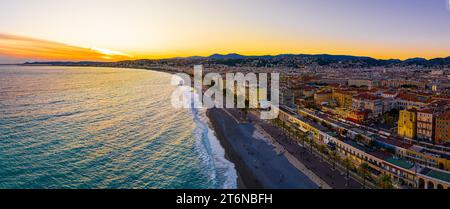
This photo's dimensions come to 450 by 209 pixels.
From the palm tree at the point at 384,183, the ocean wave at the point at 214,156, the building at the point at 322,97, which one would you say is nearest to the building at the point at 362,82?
the building at the point at 322,97

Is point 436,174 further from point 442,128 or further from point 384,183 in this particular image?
point 442,128

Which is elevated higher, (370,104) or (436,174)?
(370,104)

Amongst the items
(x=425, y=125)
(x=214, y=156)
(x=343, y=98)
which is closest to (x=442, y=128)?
(x=425, y=125)

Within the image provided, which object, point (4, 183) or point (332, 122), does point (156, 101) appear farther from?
point (4, 183)

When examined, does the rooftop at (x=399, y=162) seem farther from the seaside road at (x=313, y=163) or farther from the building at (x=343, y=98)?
the building at (x=343, y=98)
